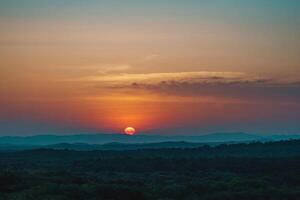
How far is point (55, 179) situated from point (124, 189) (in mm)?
10960

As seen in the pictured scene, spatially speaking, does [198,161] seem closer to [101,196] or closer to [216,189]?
[216,189]

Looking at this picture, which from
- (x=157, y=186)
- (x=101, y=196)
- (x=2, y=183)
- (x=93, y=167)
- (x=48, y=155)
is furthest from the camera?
(x=48, y=155)

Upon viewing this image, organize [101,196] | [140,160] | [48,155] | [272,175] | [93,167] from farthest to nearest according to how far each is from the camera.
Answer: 1. [48,155]
2. [140,160]
3. [93,167]
4. [272,175]
5. [101,196]

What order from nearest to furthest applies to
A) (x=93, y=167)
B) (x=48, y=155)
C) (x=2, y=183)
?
(x=2, y=183), (x=93, y=167), (x=48, y=155)

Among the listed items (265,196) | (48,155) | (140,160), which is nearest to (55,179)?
(265,196)

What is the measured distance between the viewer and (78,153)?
135250mm

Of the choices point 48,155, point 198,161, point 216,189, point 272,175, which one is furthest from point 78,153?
point 216,189

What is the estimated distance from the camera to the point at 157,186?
192 ft

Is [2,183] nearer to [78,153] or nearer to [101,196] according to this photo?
[101,196]

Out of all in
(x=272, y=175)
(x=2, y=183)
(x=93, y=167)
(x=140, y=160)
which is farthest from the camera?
(x=140, y=160)

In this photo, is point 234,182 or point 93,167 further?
point 93,167

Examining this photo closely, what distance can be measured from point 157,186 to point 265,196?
1330 cm

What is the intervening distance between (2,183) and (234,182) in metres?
28.6

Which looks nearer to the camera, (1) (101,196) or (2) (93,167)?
Result: (1) (101,196)
